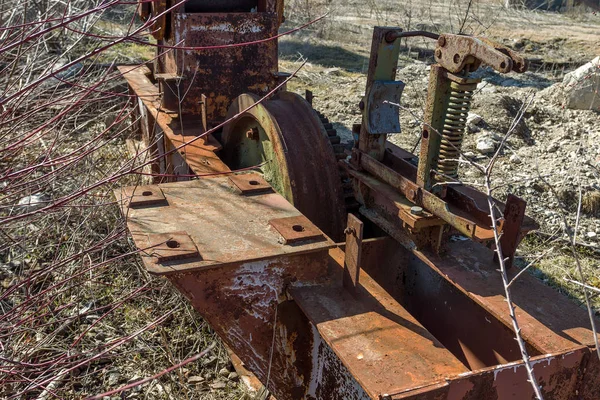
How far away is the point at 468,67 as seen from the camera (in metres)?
2.41

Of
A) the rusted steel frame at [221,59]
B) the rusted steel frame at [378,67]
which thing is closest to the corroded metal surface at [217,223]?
the rusted steel frame at [378,67]

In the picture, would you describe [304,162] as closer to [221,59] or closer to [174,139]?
[174,139]

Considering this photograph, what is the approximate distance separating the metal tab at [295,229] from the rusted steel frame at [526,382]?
33.2 inches

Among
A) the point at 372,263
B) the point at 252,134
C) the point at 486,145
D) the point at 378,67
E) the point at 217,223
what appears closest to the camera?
the point at 217,223

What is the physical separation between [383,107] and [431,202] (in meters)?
0.57

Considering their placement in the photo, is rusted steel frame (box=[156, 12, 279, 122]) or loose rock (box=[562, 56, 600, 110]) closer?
rusted steel frame (box=[156, 12, 279, 122])

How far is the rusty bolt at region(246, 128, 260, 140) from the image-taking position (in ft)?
11.7

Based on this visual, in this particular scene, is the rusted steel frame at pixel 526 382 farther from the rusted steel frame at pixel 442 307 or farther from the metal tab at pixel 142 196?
the metal tab at pixel 142 196

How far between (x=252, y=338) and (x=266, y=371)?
179 millimetres

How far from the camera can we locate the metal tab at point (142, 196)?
9.21 feet

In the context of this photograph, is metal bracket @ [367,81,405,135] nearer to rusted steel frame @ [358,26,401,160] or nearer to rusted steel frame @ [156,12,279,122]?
rusted steel frame @ [358,26,401,160]

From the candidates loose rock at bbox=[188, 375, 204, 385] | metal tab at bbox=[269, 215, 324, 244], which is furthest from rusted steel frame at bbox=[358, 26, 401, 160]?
loose rock at bbox=[188, 375, 204, 385]

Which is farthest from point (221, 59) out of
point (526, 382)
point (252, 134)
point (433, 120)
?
point (526, 382)

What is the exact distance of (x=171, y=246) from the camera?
8.01 feet
